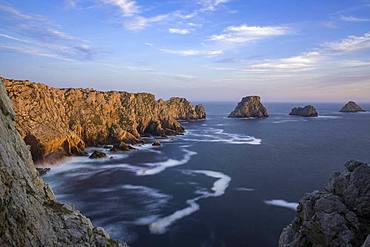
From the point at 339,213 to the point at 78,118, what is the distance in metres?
68.5

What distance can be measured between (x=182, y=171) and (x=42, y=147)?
2364cm

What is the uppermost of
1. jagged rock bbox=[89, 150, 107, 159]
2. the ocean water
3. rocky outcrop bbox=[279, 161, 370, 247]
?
rocky outcrop bbox=[279, 161, 370, 247]

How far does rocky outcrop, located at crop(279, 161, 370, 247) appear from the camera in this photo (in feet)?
56.7

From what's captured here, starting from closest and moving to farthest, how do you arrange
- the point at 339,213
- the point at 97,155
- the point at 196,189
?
the point at 339,213 < the point at 196,189 < the point at 97,155

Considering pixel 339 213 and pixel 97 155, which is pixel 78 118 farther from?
pixel 339 213

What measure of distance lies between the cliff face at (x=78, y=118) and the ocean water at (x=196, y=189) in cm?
580

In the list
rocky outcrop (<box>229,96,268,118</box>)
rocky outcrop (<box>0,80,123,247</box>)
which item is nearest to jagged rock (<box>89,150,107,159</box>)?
rocky outcrop (<box>0,80,123,247</box>)

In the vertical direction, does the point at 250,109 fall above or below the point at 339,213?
above

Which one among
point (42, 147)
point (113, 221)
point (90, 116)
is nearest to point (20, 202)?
point (113, 221)

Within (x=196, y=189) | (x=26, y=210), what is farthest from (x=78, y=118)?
(x=26, y=210)

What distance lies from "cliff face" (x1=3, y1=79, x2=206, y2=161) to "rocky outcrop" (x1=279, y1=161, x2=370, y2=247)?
48.0m

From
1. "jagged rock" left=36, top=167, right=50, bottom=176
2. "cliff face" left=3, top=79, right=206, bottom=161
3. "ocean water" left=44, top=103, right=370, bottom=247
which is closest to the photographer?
"ocean water" left=44, top=103, right=370, bottom=247

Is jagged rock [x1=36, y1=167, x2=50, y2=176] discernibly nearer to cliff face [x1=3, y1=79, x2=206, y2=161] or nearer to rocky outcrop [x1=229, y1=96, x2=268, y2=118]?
cliff face [x1=3, y1=79, x2=206, y2=161]

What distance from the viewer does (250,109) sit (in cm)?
18625
